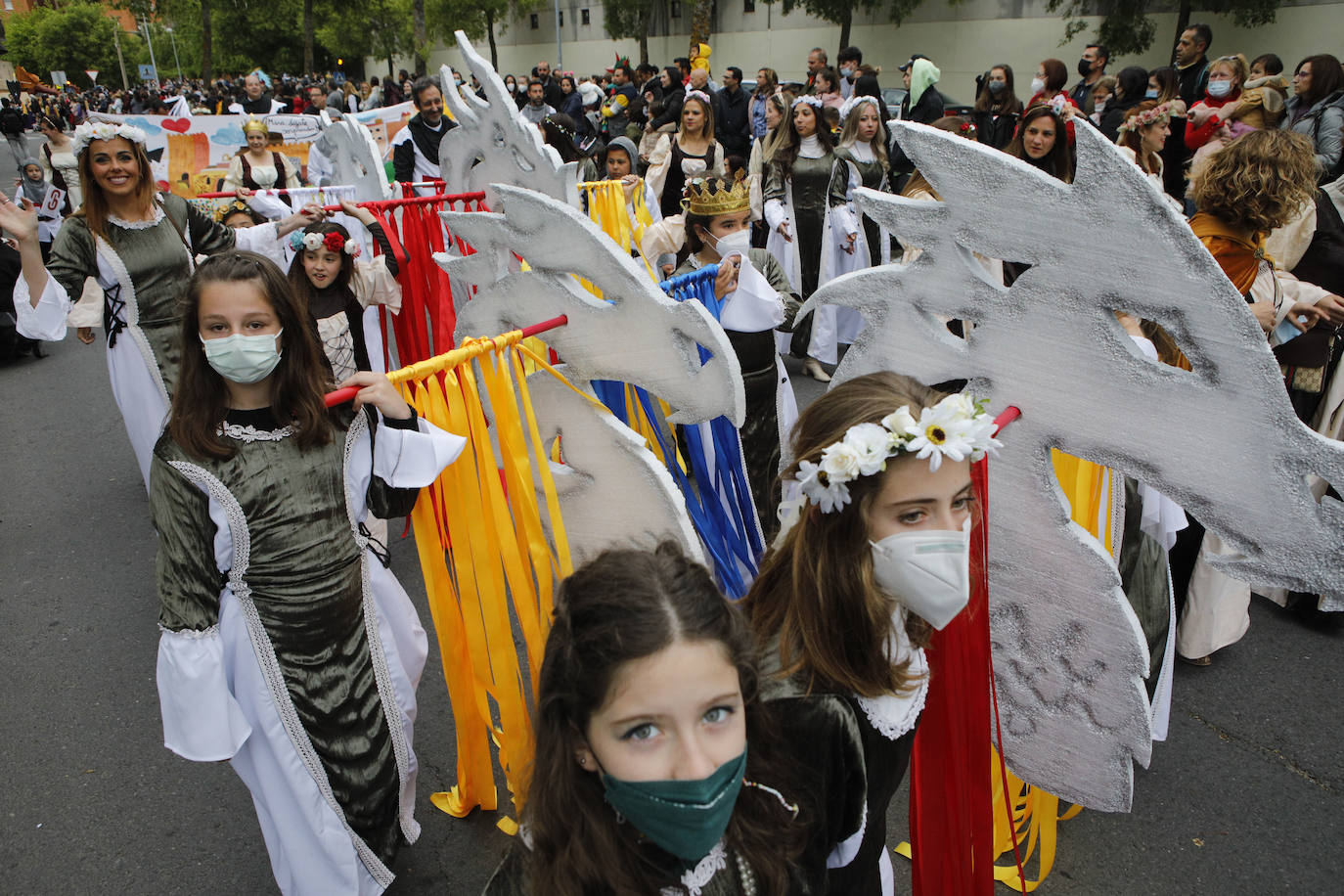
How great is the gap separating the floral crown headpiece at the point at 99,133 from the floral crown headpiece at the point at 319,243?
685 mm

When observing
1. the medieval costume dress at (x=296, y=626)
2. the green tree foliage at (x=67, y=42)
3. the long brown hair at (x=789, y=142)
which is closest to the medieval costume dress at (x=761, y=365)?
the medieval costume dress at (x=296, y=626)

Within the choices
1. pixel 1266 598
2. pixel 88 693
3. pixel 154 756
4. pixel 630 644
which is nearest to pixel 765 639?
pixel 630 644

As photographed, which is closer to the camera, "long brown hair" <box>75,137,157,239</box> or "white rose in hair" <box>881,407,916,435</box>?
"white rose in hair" <box>881,407,916,435</box>

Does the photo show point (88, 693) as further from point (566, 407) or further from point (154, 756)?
point (566, 407)

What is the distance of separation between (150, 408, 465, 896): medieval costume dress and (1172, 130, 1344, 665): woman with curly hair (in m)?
2.16

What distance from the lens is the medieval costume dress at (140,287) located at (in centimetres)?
356

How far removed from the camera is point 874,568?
1.50 m

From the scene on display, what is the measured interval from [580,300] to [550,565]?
72 cm

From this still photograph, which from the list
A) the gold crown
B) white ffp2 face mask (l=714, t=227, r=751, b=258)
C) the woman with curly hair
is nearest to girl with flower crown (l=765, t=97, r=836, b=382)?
the gold crown

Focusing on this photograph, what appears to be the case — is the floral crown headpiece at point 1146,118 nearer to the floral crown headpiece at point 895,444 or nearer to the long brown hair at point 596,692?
the floral crown headpiece at point 895,444

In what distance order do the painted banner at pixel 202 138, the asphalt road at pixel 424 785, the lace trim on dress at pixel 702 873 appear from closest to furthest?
the lace trim on dress at pixel 702 873, the asphalt road at pixel 424 785, the painted banner at pixel 202 138

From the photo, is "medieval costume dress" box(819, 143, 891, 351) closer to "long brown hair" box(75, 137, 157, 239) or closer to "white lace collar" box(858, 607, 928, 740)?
"long brown hair" box(75, 137, 157, 239)

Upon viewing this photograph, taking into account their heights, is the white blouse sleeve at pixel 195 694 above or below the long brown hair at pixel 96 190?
below

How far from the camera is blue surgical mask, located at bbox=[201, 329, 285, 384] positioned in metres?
1.90
